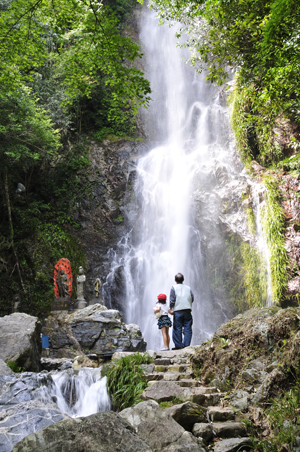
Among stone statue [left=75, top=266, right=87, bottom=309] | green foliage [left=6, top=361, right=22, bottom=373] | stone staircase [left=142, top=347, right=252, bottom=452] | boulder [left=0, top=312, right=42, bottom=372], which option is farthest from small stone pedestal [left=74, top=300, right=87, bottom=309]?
stone staircase [left=142, top=347, right=252, bottom=452]

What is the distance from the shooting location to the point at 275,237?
10703 millimetres

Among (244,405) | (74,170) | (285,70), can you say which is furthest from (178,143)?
(244,405)

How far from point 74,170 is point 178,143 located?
624cm

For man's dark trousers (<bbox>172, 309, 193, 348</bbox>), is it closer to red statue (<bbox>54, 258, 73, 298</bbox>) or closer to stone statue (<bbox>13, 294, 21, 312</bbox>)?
red statue (<bbox>54, 258, 73, 298</bbox>)

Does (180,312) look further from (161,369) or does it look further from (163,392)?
(163,392)

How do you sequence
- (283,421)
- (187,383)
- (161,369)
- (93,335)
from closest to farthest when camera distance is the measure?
(283,421) < (187,383) < (161,369) < (93,335)

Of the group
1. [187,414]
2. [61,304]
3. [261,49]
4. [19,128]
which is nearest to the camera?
[187,414]

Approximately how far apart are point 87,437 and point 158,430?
97 centimetres

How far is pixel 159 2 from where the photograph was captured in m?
8.55

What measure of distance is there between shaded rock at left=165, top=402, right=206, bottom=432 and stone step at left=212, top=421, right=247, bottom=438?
21cm

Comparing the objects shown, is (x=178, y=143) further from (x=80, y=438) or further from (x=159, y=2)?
(x=80, y=438)

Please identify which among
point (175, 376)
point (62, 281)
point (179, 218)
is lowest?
point (175, 376)

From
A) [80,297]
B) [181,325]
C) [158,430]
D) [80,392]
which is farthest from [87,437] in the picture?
[80,297]

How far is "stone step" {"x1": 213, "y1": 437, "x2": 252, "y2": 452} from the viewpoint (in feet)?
8.32
